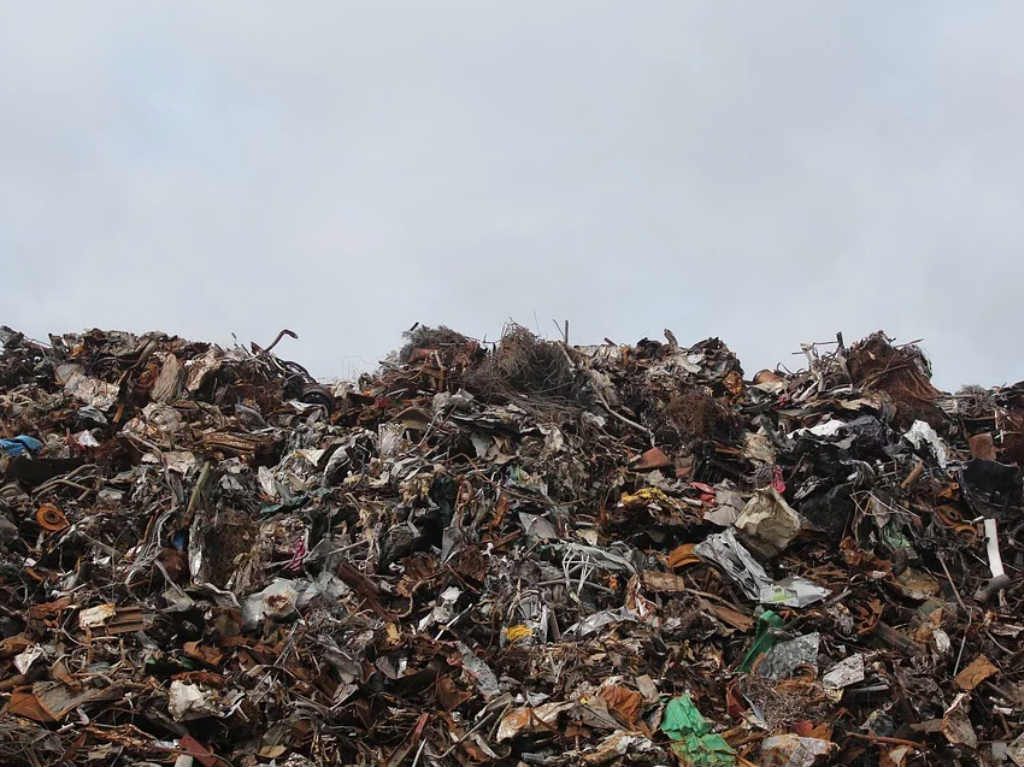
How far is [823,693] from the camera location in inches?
297

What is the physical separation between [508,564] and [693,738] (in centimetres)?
235

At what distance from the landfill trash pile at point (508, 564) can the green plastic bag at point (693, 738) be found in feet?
0.07

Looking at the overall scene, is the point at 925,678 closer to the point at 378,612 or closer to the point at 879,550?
the point at 879,550

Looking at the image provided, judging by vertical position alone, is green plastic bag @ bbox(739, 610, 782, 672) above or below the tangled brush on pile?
below

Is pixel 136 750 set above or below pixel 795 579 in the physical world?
below

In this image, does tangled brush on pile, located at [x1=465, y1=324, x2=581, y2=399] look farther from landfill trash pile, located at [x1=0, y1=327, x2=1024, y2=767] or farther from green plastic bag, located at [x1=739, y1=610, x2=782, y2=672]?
green plastic bag, located at [x1=739, y1=610, x2=782, y2=672]

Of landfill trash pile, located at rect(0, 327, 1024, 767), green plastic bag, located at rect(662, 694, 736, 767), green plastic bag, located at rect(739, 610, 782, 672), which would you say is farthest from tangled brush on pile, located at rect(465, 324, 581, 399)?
green plastic bag, located at rect(662, 694, 736, 767)

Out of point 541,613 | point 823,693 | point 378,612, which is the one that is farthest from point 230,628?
point 823,693

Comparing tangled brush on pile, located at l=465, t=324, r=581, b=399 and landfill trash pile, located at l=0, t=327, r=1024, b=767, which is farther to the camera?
tangled brush on pile, located at l=465, t=324, r=581, b=399

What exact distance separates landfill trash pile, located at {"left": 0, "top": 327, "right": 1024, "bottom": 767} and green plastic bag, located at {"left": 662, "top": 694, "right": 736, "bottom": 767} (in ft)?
0.07

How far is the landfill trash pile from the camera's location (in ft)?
23.4

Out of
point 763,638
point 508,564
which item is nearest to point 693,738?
point 763,638

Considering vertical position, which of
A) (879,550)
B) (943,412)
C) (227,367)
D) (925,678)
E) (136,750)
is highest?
(943,412)

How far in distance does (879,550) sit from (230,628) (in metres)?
5.73
